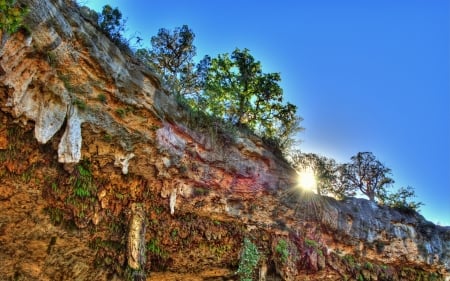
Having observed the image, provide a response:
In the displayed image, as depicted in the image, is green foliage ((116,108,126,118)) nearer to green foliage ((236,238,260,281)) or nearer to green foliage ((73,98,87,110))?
green foliage ((73,98,87,110))

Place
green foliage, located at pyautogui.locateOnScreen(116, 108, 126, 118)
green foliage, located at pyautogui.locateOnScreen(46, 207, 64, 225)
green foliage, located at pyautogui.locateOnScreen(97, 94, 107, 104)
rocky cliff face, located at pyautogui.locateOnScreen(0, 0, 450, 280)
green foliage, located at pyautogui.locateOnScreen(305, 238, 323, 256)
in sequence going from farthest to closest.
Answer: green foliage, located at pyautogui.locateOnScreen(305, 238, 323, 256) < green foliage, located at pyautogui.locateOnScreen(46, 207, 64, 225) < green foliage, located at pyautogui.locateOnScreen(116, 108, 126, 118) < green foliage, located at pyautogui.locateOnScreen(97, 94, 107, 104) < rocky cliff face, located at pyautogui.locateOnScreen(0, 0, 450, 280)

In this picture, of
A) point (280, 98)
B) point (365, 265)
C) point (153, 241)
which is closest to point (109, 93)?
point (153, 241)

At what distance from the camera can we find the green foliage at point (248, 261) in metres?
10.2

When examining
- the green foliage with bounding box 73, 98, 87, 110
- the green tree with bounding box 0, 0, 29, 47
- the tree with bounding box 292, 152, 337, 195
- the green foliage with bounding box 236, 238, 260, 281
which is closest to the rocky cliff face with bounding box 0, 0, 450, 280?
the green foliage with bounding box 73, 98, 87, 110

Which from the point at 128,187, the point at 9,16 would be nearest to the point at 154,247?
the point at 128,187

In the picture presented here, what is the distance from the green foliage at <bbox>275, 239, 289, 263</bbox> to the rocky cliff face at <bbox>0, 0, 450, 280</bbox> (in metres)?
0.04

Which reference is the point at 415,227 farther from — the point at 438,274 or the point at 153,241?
the point at 153,241

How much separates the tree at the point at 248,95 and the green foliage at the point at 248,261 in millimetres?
3705

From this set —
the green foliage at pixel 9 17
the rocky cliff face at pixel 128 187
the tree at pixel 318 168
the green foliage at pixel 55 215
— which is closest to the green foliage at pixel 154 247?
the rocky cliff face at pixel 128 187

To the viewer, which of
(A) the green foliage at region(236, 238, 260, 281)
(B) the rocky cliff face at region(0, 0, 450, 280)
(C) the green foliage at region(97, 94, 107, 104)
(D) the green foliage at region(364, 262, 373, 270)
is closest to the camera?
(B) the rocky cliff face at region(0, 0, 450, 280)

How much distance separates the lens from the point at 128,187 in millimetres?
8781

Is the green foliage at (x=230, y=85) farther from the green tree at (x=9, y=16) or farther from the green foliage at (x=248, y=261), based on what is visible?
the green tree at (x=9, y=16)

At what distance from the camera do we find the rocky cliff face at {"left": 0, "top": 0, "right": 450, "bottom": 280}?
21.2ft

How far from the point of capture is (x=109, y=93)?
7.37m
